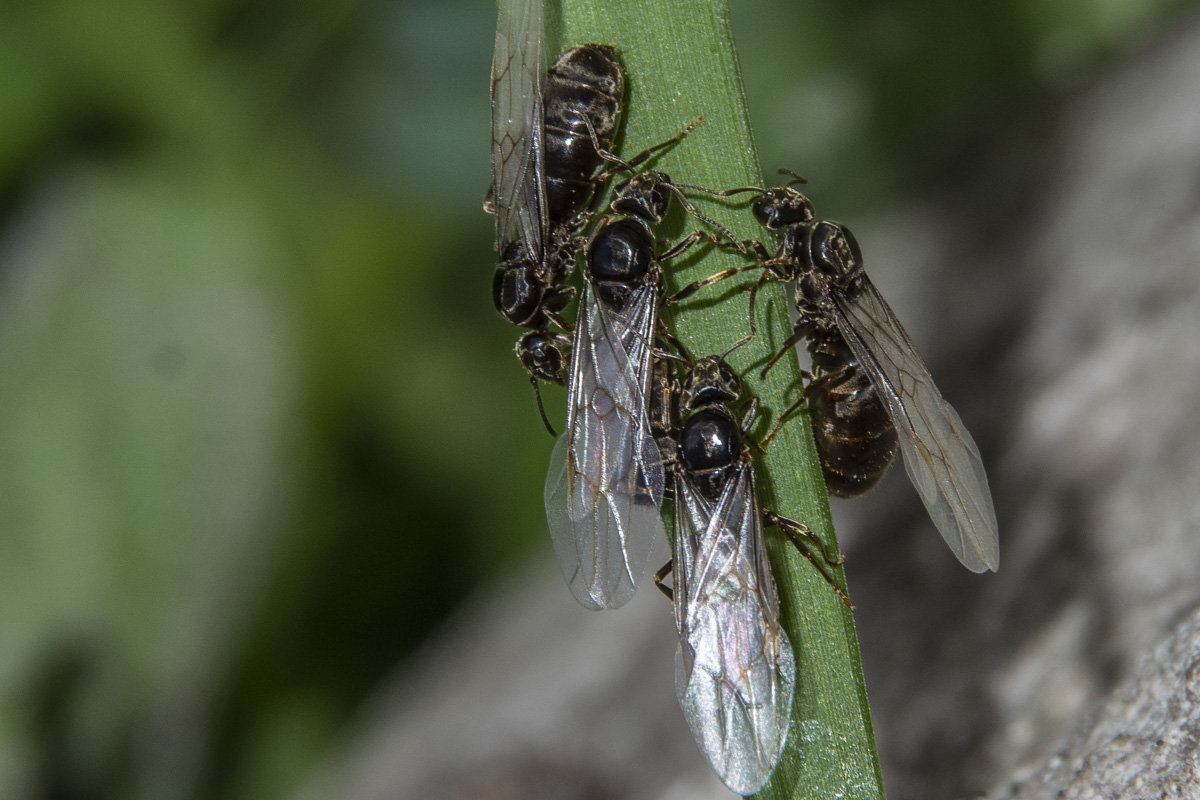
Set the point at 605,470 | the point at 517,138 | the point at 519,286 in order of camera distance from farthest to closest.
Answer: the point at 519,286 → the point at 517,138 → the point at 605,470

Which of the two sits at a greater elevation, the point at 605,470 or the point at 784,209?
the point at 784,209

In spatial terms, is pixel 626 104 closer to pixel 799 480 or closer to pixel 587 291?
pixel 587 291

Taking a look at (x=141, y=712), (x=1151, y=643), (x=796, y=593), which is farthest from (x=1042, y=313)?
(x=141, y=712)

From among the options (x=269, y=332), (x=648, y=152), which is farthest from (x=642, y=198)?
(x=269, y=332)

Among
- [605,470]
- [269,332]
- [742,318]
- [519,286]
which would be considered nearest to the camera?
[742,318]

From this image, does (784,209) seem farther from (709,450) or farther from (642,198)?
(709,450)

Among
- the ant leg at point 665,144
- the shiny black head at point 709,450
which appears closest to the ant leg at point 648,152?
the ant leg at point 665,144

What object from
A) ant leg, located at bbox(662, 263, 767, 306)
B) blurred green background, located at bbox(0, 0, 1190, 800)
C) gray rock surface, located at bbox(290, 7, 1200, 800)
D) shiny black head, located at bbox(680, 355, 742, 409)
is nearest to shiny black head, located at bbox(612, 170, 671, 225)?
ant leg, located at bbox(662, 263, 767, 306)

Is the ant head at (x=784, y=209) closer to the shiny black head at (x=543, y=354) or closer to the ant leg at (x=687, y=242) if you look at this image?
the ant leg at (x=687, y=242)

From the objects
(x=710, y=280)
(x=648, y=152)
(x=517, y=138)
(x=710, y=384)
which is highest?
(x=517, y=138)
